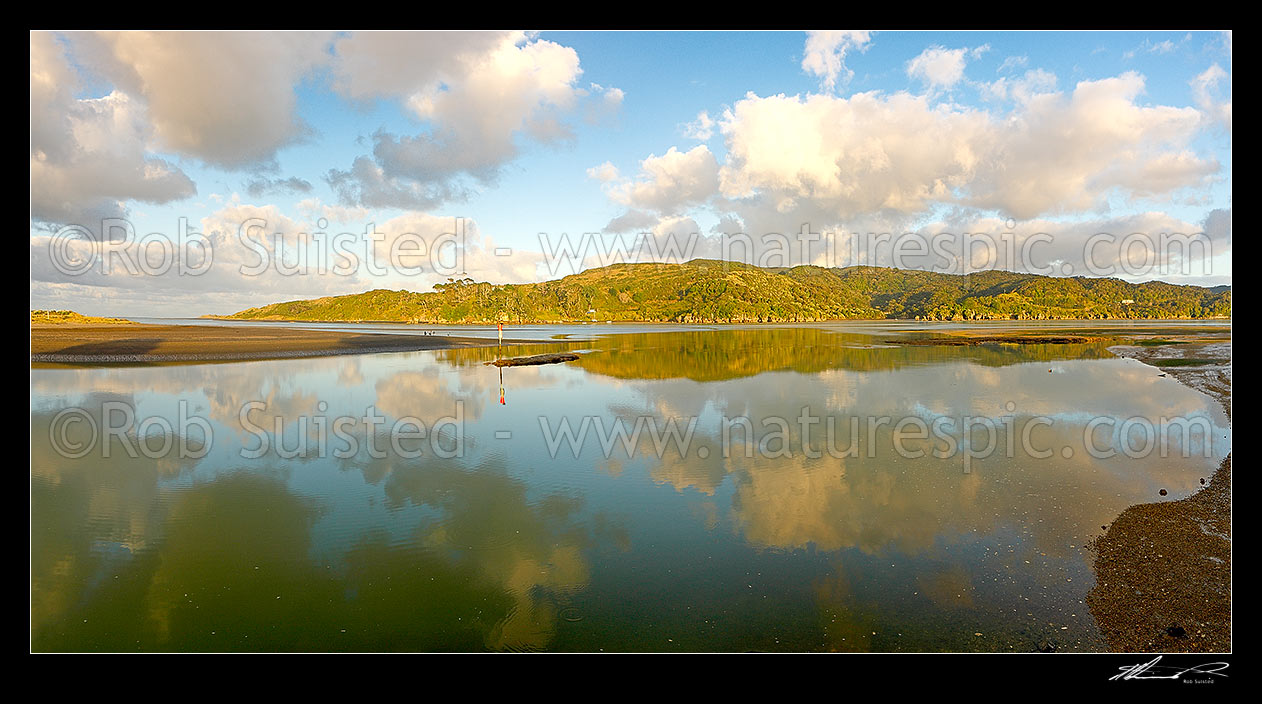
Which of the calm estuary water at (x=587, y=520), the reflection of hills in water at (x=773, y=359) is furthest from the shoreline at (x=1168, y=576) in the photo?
the reflection of hills in water at (x=773, y=359)

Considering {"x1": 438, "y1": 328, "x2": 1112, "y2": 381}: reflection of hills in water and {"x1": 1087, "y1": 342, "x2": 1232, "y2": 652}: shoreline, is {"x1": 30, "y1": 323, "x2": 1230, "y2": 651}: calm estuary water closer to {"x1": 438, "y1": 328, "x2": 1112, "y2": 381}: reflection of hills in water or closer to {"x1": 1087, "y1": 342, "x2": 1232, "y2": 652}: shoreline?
{"x1": 1087, "y1": 342, "x2": 1232, "y2": 652}: shoreline

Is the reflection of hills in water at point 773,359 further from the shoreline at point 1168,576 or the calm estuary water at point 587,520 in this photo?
the shoreline at point 1168,576

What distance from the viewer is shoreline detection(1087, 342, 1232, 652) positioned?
7.64 meters

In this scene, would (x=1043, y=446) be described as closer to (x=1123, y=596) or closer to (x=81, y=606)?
(x=1123, y=596)

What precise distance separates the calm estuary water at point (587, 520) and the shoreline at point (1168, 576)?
18.6 inches

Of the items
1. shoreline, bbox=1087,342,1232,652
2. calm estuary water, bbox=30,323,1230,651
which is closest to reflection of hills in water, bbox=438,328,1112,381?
calm estuary water, bbox=30,323,1230,651

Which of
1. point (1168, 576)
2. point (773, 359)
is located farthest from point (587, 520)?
point (773, 359)

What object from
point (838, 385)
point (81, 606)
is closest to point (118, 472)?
point (81, 606)

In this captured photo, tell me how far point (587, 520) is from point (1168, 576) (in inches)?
457

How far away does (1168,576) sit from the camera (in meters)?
9.20

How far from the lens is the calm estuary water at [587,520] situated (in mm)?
8250

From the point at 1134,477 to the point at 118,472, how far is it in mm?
32438
